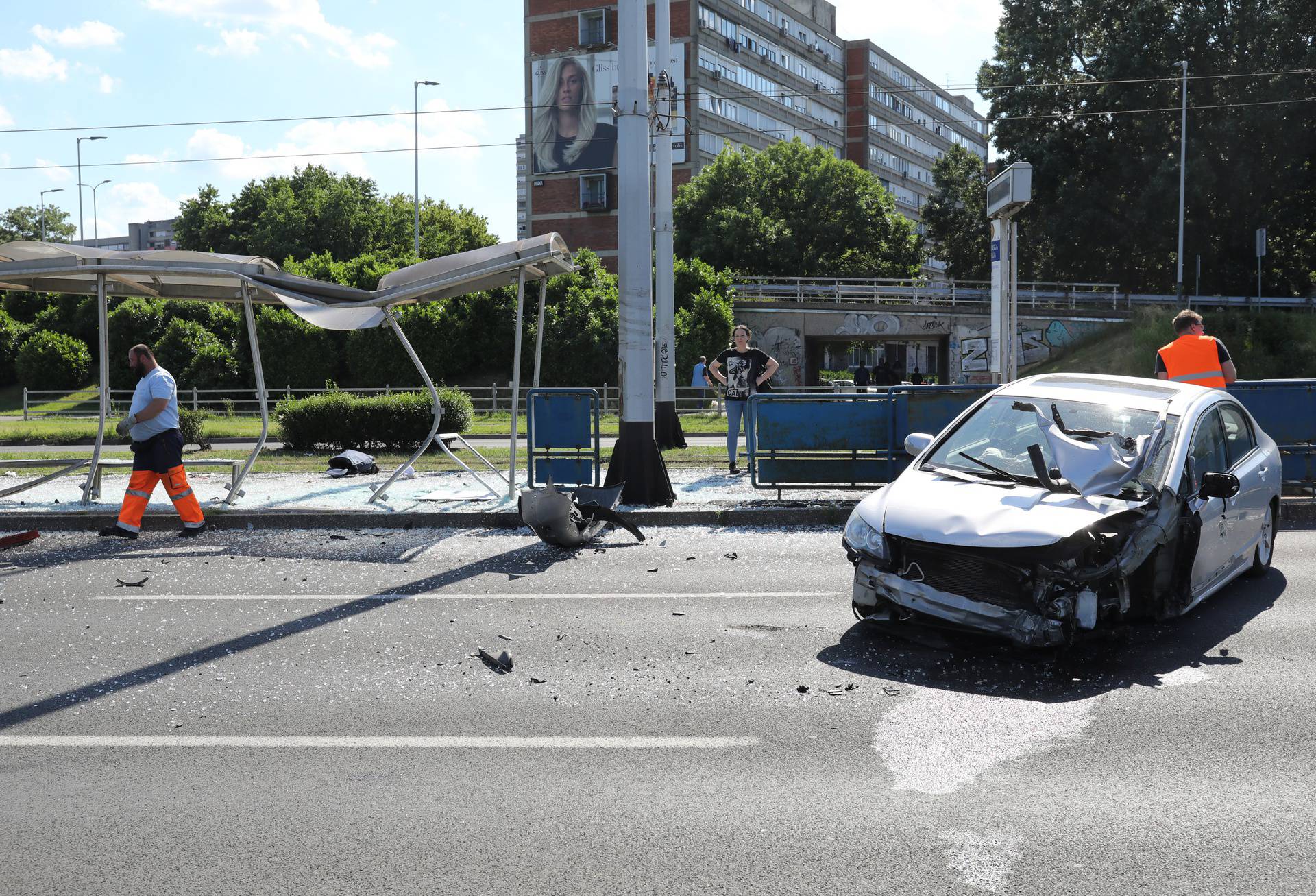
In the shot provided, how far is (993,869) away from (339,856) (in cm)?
197

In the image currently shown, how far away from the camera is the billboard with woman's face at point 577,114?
6688 cm

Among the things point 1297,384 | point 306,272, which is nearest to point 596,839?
point 1297,384

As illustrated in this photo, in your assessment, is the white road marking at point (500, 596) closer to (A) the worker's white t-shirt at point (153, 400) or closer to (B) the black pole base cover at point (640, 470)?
(A) the worker's white t-shirt at point (153, 400)

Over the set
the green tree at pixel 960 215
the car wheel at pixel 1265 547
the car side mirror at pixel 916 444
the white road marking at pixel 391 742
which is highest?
the green tree at pixel 960 215

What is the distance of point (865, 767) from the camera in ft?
13.7

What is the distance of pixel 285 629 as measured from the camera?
6.58 meters

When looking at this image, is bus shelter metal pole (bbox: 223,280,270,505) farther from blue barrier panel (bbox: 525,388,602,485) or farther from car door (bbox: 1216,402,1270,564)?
car door (bbox: 1216,402,1270,564)

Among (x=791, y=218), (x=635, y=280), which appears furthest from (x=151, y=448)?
(x=791, y=218)

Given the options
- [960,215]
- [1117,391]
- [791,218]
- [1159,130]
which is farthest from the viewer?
[791,218]

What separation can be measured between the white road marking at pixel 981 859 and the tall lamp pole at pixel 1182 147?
44992 mm

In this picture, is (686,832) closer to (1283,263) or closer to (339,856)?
(339,856)

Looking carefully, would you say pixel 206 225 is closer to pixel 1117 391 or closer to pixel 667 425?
pixel 667 425

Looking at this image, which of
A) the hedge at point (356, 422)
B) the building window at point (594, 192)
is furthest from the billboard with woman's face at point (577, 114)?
the hedge at point (356, 422)

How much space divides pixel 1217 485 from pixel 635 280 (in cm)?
640
